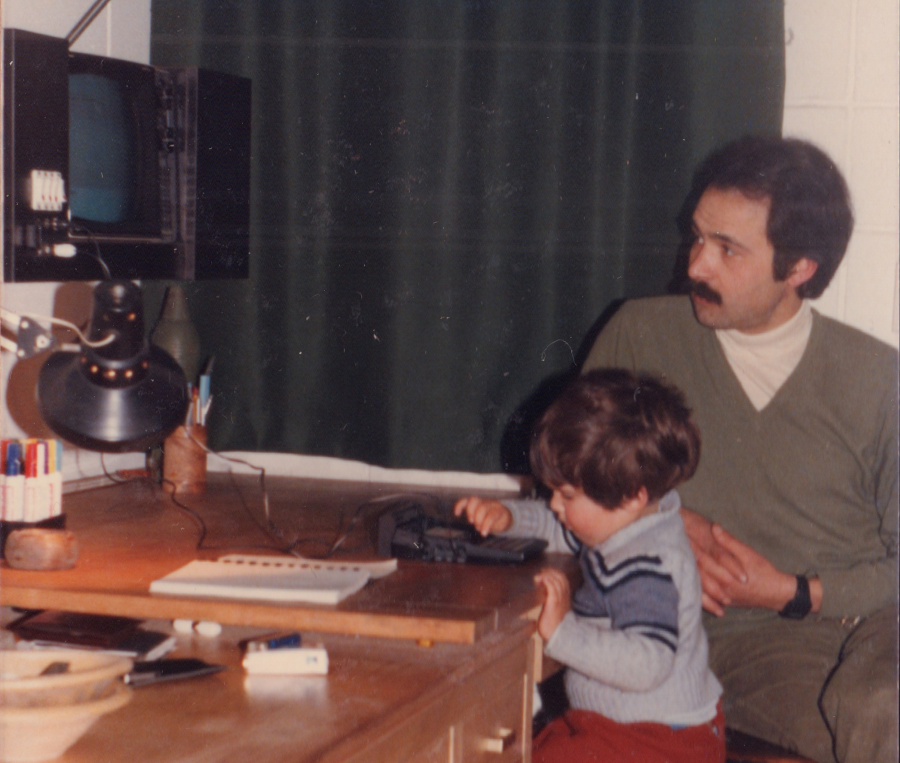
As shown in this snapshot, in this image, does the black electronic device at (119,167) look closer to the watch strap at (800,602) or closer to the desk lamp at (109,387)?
the desk lamp at (109,387)

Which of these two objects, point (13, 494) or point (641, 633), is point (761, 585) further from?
point (13, 494)

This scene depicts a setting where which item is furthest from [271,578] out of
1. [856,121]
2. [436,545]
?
[856,121]

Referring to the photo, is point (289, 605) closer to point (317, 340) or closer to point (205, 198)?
point (205, 198)

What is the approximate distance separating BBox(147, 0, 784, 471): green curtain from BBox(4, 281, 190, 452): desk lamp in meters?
1.08

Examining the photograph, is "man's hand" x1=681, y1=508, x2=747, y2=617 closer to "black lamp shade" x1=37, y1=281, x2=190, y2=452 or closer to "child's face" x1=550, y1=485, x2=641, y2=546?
"child's face" x1=550, y1=485, x2=641, y2=546

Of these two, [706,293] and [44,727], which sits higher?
[706,293]

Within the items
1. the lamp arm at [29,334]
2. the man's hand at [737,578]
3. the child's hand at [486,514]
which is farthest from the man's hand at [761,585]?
the lamp arm at [29,334]

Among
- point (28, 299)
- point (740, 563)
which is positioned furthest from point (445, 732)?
point (28, 299)

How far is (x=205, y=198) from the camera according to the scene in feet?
6.31

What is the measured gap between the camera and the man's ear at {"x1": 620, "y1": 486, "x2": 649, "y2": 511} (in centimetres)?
154

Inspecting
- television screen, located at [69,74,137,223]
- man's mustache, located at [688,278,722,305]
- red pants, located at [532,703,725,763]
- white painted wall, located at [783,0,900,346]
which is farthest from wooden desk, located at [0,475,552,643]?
white painted wall, located at [783,0,900,346]

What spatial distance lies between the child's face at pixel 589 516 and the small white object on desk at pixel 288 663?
1.84 feet

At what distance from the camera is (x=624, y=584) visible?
146 cm

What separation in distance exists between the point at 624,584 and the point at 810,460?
22.0 inches
